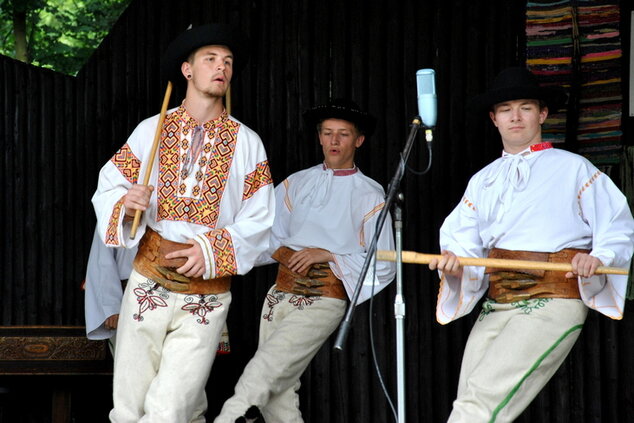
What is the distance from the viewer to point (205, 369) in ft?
14.0

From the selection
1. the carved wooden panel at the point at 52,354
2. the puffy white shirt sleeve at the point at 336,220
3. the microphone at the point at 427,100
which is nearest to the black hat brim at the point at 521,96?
the microphone at the point at 427,100

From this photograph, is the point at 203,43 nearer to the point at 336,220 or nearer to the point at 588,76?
the point at 336,220

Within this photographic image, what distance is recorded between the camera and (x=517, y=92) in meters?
4.59

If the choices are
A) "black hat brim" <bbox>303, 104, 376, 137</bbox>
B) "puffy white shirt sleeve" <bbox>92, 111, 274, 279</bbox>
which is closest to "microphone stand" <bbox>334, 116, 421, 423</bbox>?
"puffy white shirt sleeve" <bbox>92, 111, 274, 279</bbox>

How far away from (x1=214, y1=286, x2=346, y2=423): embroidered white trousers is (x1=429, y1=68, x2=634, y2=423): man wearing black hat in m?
0.78

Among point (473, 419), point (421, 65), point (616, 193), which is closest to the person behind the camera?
point (473, 419)

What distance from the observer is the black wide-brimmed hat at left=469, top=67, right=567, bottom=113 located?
4586 millimetres

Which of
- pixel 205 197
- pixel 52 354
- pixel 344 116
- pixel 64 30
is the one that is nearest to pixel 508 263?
pixel 205 197

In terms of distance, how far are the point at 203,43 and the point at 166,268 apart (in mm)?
1011

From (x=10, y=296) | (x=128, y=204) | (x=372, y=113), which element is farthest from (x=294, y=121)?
(x=128, y=204)

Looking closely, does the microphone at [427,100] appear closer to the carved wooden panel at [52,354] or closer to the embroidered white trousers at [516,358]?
the embroidered white trousers at [516,358]

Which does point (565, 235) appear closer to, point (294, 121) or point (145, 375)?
point (145, 375)

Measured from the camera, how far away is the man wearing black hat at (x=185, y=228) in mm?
4180

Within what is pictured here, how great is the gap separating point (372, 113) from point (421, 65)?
0.43m
